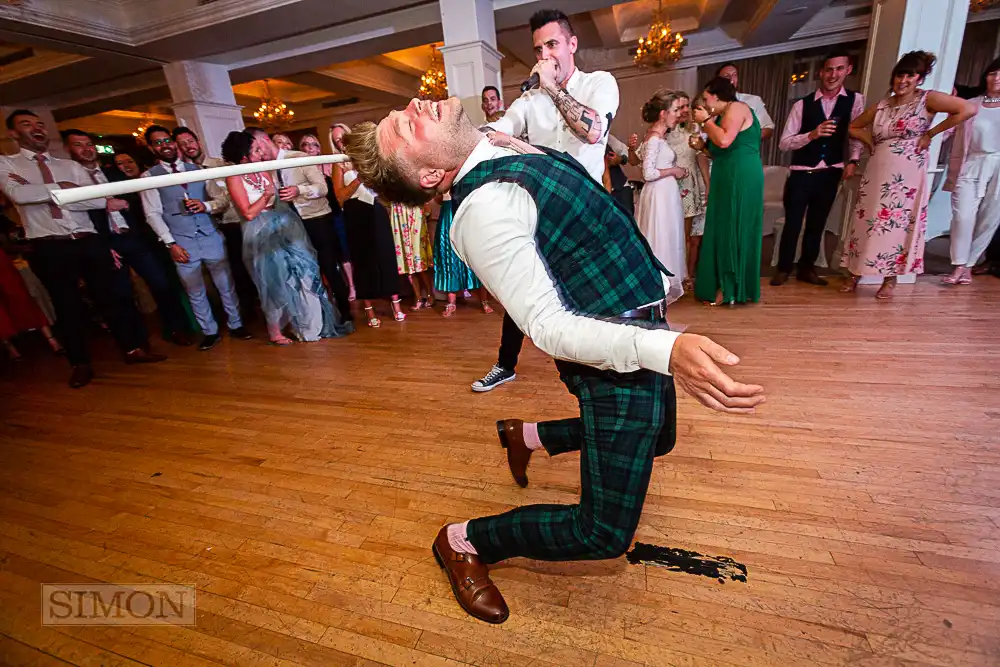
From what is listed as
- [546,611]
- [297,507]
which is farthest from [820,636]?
[297,507]

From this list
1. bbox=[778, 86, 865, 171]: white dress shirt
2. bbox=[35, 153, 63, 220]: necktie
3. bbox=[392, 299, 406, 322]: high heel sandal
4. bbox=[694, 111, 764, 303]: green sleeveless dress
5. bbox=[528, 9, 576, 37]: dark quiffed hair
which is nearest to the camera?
bbox=[528, 9, 576, 37]: dark quiffed hair

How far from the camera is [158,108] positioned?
10.0 meters

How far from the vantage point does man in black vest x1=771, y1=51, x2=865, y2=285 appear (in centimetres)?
330

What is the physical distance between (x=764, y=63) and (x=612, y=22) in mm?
3099

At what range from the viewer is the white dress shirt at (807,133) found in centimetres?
333

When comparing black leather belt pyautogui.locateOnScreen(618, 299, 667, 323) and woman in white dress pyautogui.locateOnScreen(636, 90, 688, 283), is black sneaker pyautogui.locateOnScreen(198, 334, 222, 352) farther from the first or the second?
black leather belt pyautogui.locateOnScreen(618, 299, 667, 323)

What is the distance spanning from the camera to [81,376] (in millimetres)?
3098

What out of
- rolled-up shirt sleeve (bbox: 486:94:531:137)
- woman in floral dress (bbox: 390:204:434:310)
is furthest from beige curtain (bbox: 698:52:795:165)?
rolled-up shirt sleeve (bbox: 486:94:531:137)

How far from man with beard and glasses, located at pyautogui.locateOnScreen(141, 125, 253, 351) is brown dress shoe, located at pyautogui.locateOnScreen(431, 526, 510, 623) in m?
3.29

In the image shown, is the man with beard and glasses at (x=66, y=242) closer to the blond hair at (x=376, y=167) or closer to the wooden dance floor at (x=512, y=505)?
the wooden dance floor at (x=512, y=505)

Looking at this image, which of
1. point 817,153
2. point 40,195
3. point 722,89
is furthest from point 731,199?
point 40,195

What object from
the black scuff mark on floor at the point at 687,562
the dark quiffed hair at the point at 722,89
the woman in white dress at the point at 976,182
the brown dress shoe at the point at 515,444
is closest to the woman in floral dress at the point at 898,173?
the woman in white dress at the point at 976,182

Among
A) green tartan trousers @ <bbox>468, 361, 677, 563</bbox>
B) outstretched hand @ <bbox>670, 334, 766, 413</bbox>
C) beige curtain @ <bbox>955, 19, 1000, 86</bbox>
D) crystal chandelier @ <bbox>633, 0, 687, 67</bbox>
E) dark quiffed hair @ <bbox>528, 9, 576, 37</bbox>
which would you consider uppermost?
crystal chandelier @ <bbox>633, 0, 687, 67</bbox>

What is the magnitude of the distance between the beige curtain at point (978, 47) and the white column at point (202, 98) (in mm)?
10679
